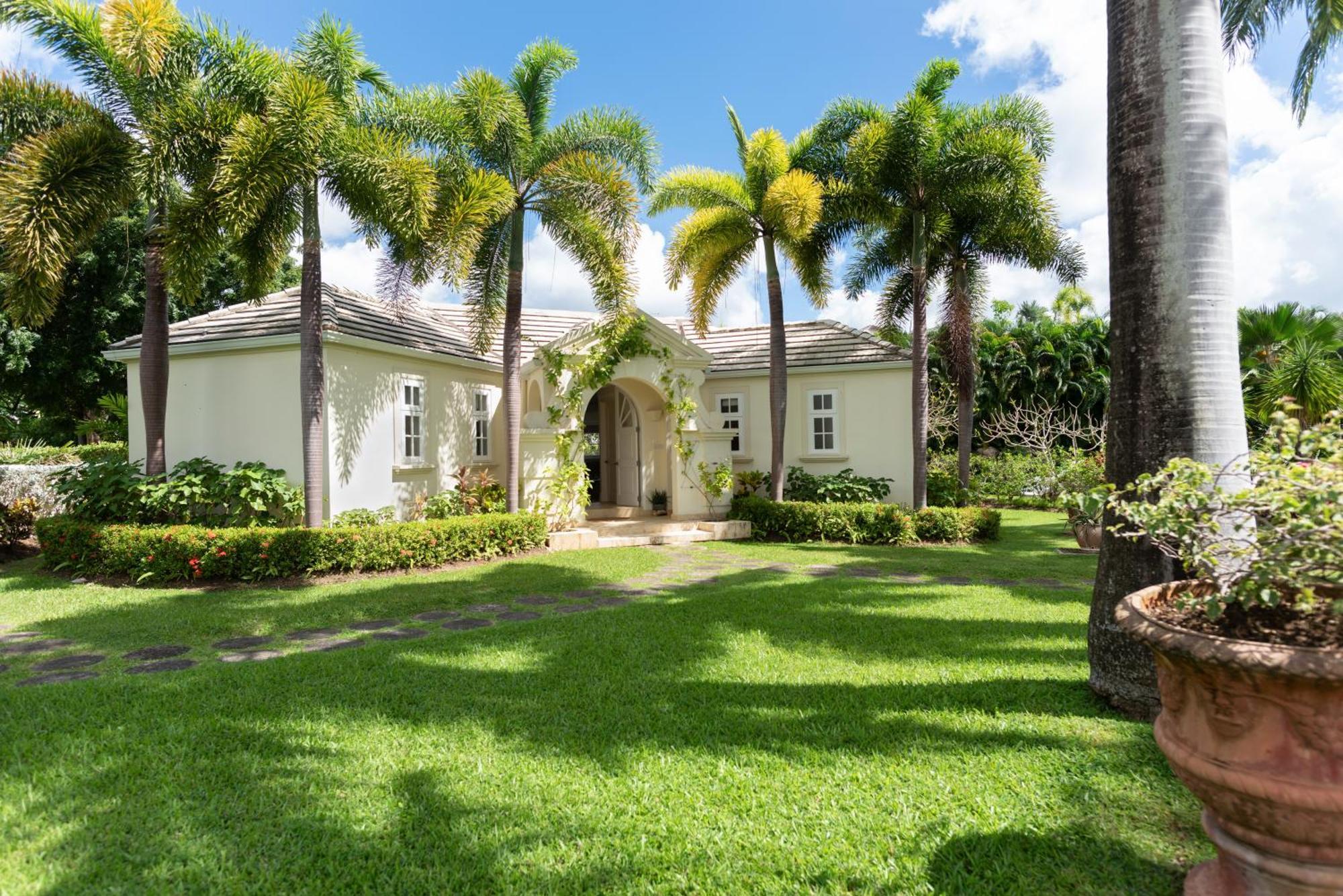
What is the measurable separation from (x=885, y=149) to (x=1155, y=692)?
12.8 metres

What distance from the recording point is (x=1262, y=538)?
2.58 meters

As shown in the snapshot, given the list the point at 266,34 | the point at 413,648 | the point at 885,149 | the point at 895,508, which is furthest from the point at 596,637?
the point at 885,149

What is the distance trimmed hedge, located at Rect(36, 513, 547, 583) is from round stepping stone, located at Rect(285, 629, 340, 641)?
3258 millimetres

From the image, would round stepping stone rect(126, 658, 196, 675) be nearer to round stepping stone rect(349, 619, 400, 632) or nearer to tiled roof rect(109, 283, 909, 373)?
round stepping stone rect(349, 619, 400, 632)

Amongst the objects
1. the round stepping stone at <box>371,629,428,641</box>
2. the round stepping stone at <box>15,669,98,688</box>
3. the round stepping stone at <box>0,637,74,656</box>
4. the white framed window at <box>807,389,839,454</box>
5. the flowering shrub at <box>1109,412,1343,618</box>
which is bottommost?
the round stepping stone at <box>371,629,428,641</box>

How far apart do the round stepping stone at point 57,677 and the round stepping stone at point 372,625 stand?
2.28 meters

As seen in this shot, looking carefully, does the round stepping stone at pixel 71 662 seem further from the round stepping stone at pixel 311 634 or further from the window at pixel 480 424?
the window at pixel 480 424

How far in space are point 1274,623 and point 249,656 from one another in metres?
7.64

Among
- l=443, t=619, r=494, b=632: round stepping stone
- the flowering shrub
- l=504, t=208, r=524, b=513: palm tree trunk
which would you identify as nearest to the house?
l=504, t=208, r=524, b=513: palm tree trunk

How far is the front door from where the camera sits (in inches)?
730

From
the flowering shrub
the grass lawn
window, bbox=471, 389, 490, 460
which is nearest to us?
the flowering shrub

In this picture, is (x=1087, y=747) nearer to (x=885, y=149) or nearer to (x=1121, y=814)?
(x=1121, y=814)

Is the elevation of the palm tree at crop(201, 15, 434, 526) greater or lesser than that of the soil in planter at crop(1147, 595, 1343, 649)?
greater

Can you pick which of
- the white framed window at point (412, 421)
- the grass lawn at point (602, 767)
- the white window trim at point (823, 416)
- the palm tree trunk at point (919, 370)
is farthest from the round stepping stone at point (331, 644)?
the white window trim at point (823, 416)
